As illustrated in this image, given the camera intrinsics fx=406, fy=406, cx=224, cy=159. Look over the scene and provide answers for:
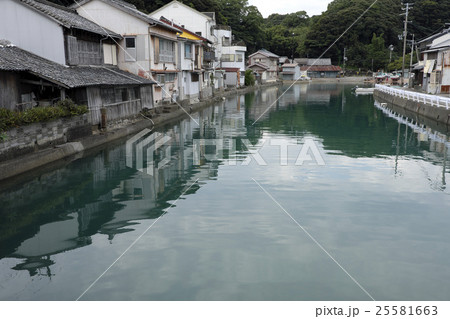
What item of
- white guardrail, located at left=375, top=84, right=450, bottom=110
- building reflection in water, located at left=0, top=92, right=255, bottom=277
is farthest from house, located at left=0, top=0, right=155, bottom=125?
white guardrail, located at left=375, top=84, right=450, bottom=110

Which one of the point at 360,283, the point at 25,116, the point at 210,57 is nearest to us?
the point at 360,283

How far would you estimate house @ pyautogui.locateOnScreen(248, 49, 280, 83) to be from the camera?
95.5 m

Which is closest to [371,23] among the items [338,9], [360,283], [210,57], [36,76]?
[338,9]

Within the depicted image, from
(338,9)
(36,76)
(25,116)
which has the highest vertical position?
(338,9)

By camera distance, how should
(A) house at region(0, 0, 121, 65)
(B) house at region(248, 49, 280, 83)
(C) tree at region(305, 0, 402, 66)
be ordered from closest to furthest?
(A) house at region(0, 0, 121, 65) → (B) house at region(248, 49, 280, 83) → (C) tree at region(305, 0, 402, 66)

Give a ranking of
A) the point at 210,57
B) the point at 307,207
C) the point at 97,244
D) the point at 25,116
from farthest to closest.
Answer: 1. the point at 210,57
2. the point at 25,116
3. the point at 307,207
4. the point at 97,244

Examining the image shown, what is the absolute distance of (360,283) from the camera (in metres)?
8.26

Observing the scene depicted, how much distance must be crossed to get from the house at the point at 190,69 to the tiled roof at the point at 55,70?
14.4 m

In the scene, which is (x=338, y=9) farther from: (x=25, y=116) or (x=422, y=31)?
(x=25, y=116)

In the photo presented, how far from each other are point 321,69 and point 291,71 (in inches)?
379

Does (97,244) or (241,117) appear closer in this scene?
(97,244)

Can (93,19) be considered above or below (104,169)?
above

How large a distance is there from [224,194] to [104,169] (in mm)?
6547

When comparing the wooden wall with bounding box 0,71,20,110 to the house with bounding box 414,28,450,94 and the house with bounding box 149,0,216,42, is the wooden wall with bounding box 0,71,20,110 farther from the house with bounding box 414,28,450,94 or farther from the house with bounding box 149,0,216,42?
the house with bounding box 149,0,216,42
